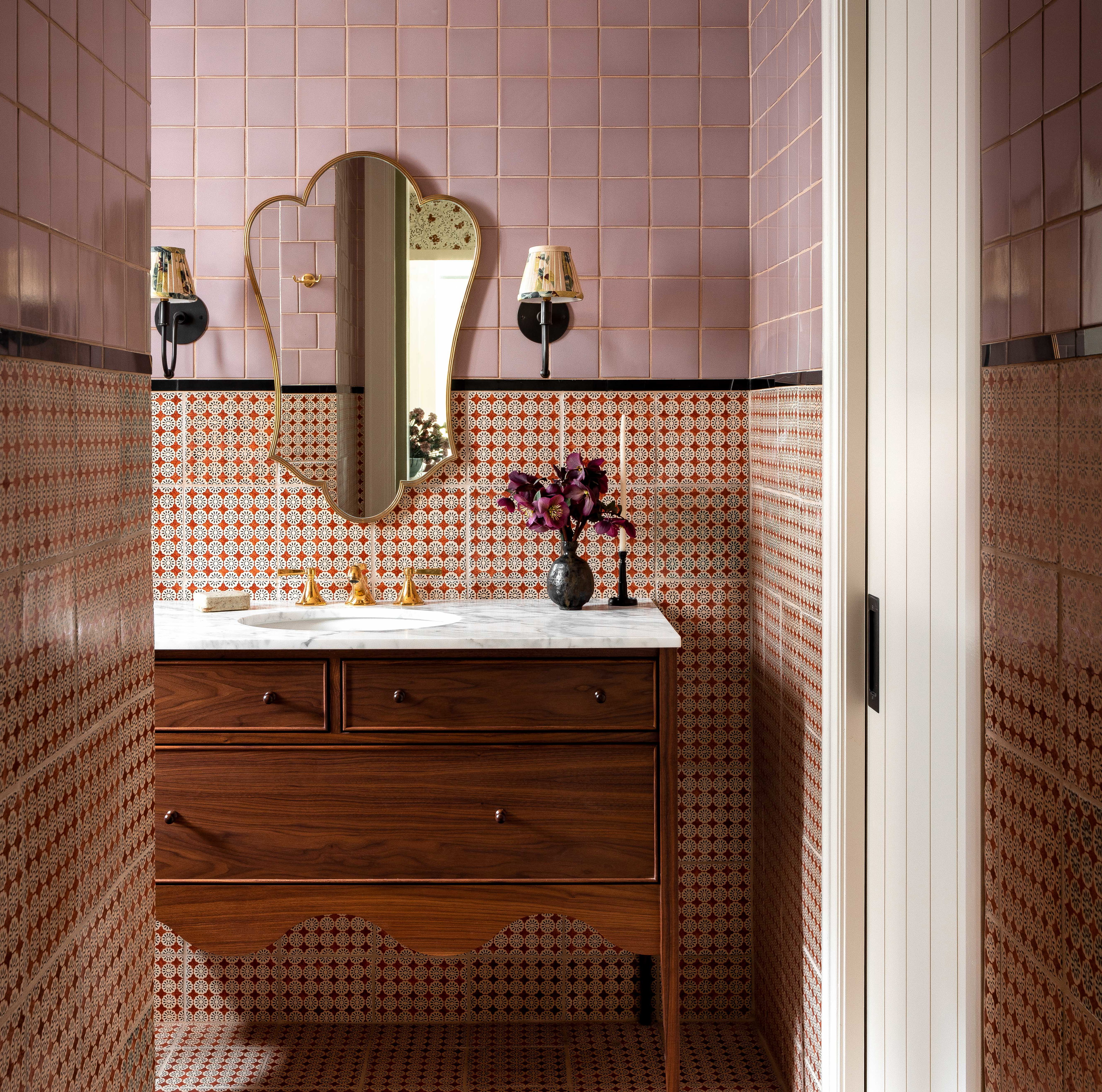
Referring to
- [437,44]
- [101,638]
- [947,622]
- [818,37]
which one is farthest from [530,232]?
[101,638]

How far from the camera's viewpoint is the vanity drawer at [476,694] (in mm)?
2184

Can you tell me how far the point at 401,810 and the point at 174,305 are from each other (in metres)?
Answer: 1.38

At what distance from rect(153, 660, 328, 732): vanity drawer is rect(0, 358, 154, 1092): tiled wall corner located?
0.99m

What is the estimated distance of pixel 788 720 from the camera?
2.29 m

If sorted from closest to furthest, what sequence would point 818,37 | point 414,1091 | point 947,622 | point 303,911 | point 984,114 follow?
point 984,114
point 947,622
point 818,37
point 303,911
point 414,1091

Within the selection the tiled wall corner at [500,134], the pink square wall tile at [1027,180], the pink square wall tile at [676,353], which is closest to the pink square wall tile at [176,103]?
the tiled wall corner at [500,134]

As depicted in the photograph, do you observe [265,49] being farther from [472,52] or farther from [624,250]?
[624,250]

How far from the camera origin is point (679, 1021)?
103 inches

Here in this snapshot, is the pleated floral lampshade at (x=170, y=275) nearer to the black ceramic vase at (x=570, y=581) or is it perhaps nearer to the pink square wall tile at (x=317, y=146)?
the pink square wall tile at (x=317, y=146)

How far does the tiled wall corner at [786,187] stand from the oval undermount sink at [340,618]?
3.23ft

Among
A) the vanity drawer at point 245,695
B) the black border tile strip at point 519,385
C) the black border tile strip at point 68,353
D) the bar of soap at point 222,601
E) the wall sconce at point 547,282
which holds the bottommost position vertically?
the vanity drawer at point 245,695

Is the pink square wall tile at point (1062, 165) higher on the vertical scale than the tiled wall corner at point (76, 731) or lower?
higher

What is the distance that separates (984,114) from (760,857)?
1894mm

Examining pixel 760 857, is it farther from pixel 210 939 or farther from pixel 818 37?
pixel 818 37
